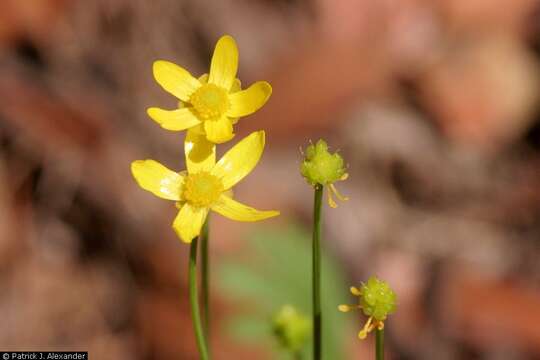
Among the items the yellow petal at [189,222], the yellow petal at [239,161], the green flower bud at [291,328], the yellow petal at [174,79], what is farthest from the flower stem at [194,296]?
the green flower bud at [291,328]

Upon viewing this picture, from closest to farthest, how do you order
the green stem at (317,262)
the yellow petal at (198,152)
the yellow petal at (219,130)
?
the green stem at (317,262)
the yellow petal at (219,130)
the yellow petal at (198,152)

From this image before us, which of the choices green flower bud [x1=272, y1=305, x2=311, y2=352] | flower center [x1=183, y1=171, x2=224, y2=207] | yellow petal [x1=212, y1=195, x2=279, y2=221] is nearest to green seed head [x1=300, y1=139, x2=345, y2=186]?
yellow petal [x1=212, y1=195, x2=279, y2=221]

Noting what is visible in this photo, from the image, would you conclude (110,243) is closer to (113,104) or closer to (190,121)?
(113,104)

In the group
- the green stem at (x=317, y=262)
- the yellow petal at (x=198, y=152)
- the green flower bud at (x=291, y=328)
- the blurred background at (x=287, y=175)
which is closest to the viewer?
the green stem at (x=317, y=262)

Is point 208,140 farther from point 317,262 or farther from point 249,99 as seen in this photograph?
point 317,262

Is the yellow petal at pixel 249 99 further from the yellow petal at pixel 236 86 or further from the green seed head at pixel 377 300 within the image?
the green seed head at pixel 377 300

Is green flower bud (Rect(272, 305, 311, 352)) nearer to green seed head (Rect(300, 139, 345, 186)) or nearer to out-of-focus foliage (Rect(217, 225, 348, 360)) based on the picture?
out-of-focus foliage (Rect(217, 225, 348, 360))

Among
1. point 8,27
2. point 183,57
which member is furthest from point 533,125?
point 8,27
